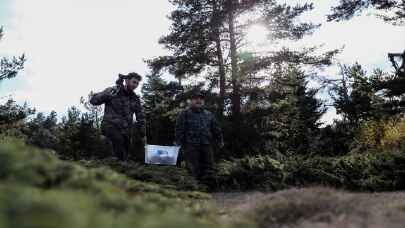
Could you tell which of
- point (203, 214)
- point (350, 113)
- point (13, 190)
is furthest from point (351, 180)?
point (350, 113)

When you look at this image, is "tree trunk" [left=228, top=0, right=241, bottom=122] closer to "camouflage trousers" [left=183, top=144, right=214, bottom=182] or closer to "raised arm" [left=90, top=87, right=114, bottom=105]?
"camouflage trousers" [left=183, top=144, right=214, bottom=182]

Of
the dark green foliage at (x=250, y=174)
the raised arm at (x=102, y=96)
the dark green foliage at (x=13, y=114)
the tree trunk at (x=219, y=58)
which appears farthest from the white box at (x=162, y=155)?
the dark green foliage at (x=13, y=114)

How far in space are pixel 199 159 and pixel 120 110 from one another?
1.93 m

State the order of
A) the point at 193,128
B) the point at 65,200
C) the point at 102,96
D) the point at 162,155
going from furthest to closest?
1. the point at 193,128
2. the point at 162,155
3. the point at 102,96
4. the point at 65,200

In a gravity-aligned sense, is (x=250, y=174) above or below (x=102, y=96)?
below

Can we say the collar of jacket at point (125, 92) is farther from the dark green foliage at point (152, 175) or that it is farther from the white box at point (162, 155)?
the dark green foliage at point (152, 175)

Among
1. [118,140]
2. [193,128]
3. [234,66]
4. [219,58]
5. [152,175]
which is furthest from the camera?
[219,58]

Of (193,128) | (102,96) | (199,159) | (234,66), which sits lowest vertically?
(199,159)

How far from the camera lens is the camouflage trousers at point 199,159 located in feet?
32.8

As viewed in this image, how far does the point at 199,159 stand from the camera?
10.3 metres

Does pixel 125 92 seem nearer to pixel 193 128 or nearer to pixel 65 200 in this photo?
pixel 193 128

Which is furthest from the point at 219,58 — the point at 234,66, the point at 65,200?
the point at 65,200

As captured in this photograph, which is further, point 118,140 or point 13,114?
point 13,114

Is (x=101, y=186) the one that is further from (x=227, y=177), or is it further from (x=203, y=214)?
(x=227, y=177)
